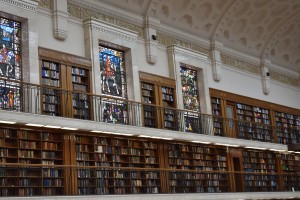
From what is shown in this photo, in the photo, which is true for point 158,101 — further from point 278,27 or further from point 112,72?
point 278,27

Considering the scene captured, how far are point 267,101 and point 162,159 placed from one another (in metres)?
5.78

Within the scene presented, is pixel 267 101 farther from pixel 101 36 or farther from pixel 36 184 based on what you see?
pixel 36 184

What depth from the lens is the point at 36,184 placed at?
913cm

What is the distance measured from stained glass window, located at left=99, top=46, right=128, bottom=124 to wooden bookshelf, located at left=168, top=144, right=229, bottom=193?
5.43 feet

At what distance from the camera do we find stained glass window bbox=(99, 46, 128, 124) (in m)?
11.2

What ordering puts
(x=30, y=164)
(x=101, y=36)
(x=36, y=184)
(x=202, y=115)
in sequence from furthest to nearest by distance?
(x=202, y=115) < (x=101, y=36) < (x=36, y=184) < (x=30, y=164)

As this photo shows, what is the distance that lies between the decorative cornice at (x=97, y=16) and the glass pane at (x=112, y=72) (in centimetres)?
66

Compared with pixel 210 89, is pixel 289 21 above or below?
above

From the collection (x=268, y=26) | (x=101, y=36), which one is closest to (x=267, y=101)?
(x=268, y=26)

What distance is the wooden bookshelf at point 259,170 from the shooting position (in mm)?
14492

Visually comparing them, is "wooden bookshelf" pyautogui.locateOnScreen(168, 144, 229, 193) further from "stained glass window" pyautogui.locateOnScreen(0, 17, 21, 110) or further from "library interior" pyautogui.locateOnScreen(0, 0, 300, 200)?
"stained glass window" pyautogui.locateOnScreen(0, 17, 21, 110)

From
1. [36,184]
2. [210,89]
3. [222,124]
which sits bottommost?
[36,184]

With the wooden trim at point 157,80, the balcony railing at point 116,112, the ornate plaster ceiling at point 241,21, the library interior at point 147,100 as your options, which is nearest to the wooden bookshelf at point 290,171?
the library interior at point 147,100

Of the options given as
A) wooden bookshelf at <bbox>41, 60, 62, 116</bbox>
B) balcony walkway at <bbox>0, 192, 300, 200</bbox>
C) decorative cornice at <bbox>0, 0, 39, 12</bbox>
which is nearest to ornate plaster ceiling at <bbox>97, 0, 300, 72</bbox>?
decorative cornice at <bbox>0, 0, 39, 12</bbox>
